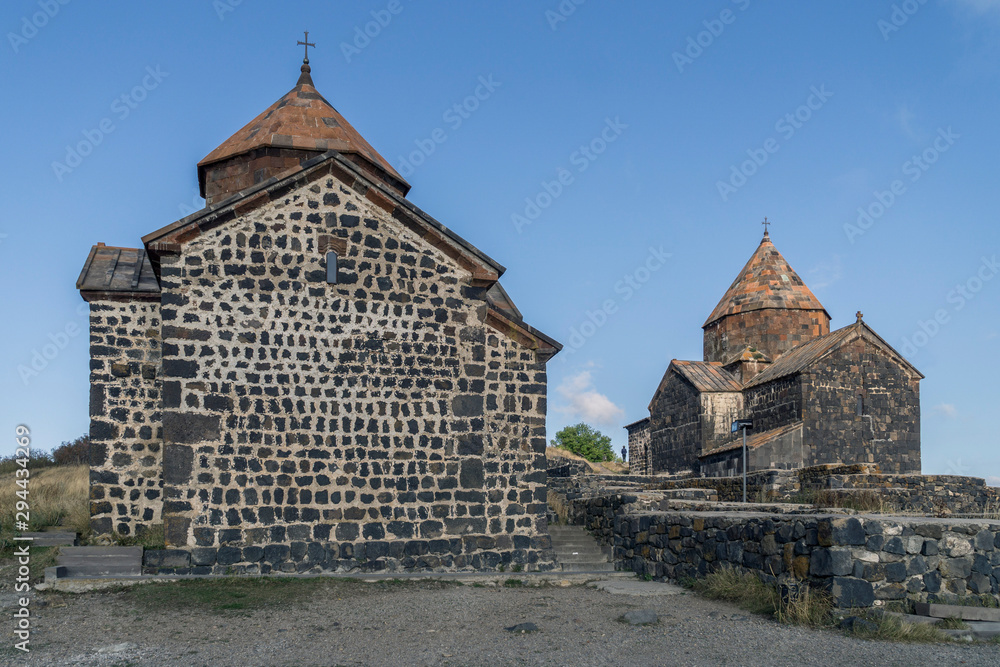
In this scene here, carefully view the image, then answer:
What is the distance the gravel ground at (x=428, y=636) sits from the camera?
693 cm

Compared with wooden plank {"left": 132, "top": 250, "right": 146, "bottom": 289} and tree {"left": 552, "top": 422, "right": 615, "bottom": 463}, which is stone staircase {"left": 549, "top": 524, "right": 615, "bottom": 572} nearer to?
wooden plank {"left": 132, "top": 250, "right": 146, "bottom": 289}

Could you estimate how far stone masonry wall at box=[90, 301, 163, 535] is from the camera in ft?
40.1

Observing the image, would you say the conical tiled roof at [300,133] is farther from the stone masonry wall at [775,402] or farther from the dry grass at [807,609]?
the stone masonry wall at [775,402]

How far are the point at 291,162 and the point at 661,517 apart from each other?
940cm

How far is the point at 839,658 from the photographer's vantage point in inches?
269

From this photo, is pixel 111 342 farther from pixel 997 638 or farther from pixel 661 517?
pixel 997 638

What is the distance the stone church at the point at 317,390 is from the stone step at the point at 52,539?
427mm

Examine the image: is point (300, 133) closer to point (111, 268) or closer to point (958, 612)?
point (111, 268)

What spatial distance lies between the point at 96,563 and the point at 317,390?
3.61 meters

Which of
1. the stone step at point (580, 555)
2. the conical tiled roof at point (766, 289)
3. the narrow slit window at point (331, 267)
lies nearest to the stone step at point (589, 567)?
the stone step at point (580, 555)

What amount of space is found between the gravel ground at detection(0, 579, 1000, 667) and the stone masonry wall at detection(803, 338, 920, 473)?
16.6 m

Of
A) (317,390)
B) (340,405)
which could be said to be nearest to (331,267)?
(317,390)

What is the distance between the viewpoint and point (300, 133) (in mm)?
15984

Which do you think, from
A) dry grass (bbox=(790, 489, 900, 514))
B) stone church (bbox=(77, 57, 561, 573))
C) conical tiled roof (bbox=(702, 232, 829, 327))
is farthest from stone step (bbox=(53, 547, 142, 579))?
conical tiled roof (bbox=(702, 232, 829, 327))
